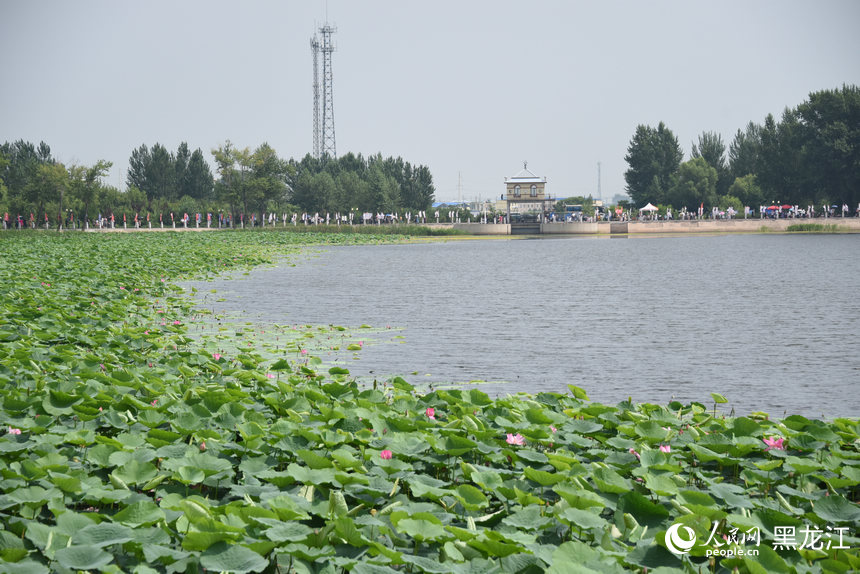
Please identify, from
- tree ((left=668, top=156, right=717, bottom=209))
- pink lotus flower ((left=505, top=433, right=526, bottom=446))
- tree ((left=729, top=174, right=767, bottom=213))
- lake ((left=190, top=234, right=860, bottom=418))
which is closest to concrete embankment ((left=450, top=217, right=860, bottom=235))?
tree ((left=729, top=174, right=767, bottom=213))

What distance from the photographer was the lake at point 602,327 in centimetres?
1008

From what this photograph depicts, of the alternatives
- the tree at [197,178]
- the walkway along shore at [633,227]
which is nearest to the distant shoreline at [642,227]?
the walkway along shore at [633,227]

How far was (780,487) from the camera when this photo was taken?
15.0ft

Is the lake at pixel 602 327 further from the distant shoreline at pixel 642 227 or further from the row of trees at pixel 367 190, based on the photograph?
the row of trees at pixel 367 190

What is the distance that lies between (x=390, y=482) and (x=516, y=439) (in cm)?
123

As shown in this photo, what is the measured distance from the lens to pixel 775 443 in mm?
5539

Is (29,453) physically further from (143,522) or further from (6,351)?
(6,351)

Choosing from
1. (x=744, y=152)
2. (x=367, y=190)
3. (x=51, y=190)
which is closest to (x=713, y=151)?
(x=744, y=152)

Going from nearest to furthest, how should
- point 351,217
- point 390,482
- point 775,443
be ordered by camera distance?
1. point 390,482
2. point 775,443
3. point 351,217

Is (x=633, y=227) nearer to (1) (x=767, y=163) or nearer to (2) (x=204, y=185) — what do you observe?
(1) (x=767, y=163)

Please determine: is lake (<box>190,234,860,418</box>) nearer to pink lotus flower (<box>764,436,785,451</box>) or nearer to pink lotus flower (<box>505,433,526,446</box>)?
pink lotus flower (<box>764,436,785,451</box>)

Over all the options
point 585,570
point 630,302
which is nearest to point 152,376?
point 585,570

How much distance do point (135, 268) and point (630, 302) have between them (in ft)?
44.9

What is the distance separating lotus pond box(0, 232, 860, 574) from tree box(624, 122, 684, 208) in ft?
344
